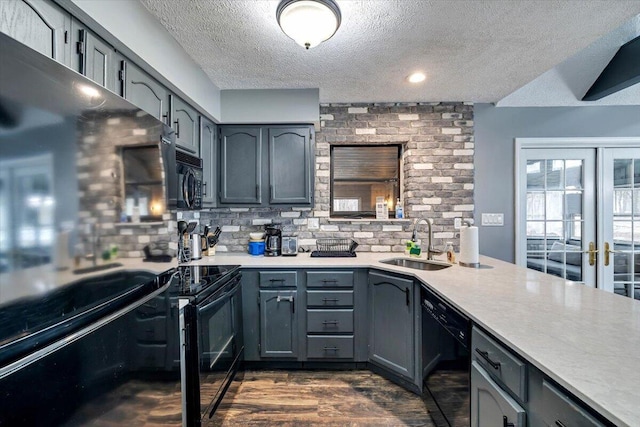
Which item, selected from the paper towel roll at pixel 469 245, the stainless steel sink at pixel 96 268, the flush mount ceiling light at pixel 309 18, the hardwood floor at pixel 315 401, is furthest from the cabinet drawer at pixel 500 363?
the flush mount ceiling light at pixel 309 18

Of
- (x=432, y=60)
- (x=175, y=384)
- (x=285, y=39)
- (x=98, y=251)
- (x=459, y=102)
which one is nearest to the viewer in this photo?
(x=98, y=251)

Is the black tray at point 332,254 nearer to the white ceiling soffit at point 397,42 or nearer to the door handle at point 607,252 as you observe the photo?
the white ceiling soffit at point 397,42

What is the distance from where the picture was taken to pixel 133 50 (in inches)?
56.4

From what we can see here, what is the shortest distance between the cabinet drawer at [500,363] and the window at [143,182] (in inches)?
54.0

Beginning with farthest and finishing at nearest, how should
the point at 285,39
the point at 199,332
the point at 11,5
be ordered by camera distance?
the point at 285,39 < the point at 199,332 < the point at 11,5

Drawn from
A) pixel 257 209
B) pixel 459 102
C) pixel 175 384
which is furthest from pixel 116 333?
pixel 459 102

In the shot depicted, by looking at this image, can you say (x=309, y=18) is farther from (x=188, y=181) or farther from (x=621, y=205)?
(x=621, y=205)

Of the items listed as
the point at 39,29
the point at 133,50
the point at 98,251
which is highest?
the point at 133,50

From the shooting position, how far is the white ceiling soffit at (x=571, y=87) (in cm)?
257

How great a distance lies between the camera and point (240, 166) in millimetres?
2719

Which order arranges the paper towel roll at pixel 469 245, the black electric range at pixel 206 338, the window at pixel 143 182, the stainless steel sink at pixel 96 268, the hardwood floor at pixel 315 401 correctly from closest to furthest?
the stainless steel sink at pixel 96 268, the window at pixel 143 182, the black electric range at pixel 206 338, the hardwood floor at pixel 315 401, the paper towel roll at pixel 469 245

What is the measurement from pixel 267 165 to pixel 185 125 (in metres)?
0.79

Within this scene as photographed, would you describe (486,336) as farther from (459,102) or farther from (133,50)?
(459,102)

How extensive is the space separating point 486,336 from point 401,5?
5.43 feet
